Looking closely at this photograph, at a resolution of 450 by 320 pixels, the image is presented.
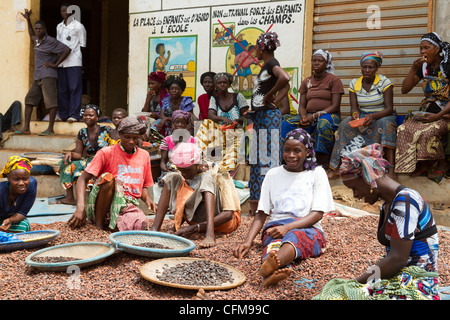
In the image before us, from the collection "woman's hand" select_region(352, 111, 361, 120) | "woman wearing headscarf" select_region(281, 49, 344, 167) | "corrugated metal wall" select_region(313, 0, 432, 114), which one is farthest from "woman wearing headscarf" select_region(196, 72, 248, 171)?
"corrugated metal wall" select_region(313, 0, 432, 114)

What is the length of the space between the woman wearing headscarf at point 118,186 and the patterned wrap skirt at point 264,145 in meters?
1.40

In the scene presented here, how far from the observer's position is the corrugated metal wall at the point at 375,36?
7184 mm

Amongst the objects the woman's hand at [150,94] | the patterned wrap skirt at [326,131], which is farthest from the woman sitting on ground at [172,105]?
the patterned wrap skirt at [326,131]

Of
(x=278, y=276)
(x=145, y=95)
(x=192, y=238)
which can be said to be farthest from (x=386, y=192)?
(x=145, y=95)

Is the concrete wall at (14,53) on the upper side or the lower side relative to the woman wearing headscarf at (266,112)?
upper

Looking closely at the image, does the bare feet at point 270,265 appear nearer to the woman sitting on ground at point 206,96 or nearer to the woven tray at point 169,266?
the woven tray at point 169,266

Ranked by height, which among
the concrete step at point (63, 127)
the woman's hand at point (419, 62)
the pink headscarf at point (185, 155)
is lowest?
the pink headscarf at point (185, 155)

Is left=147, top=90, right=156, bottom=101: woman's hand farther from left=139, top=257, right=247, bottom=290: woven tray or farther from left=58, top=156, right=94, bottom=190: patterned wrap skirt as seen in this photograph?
left=139, top=257, right=247, bottom=290: woven tray

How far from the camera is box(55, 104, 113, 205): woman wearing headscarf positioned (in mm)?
6738

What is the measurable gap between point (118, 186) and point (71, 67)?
200 inches

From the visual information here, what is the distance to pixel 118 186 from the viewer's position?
5.07m

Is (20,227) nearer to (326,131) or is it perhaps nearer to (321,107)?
(326,131)

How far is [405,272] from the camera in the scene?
2793 millimetres
